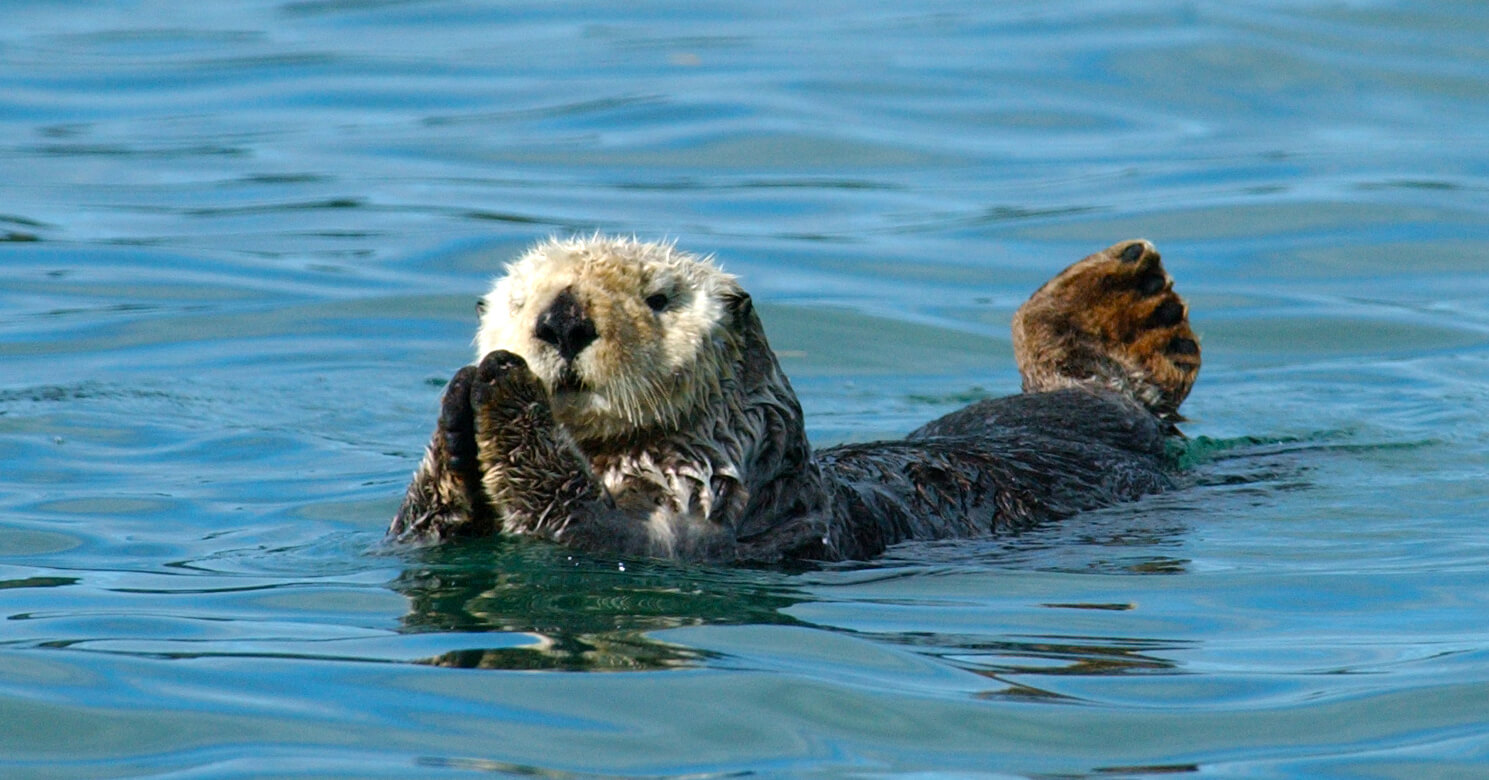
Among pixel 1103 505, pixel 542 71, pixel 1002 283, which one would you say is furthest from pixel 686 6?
pixel 1103 505

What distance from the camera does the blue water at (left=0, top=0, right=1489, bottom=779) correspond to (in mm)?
3848

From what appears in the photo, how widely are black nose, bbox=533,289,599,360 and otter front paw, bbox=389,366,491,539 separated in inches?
7.8

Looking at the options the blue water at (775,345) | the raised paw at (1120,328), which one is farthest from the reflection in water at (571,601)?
the raised paw at (1120,328)

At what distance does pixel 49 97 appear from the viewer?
1373 cm

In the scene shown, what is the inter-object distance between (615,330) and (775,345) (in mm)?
4414

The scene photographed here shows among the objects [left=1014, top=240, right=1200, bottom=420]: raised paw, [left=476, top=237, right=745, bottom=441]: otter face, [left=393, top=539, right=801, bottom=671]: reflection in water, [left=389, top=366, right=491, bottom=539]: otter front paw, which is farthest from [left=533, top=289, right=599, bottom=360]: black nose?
[left=1014, top=240, right=1200, bottom=420]: raised paw

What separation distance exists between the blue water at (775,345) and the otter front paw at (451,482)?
0.08m

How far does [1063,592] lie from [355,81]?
10261 mm

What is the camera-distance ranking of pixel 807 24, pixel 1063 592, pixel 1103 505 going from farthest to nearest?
pixel 807 24
pixel 1103 505
pixel 1063 592

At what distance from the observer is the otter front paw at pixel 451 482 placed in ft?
14.8

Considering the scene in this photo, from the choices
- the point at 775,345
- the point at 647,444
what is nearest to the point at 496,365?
the point at 647,444

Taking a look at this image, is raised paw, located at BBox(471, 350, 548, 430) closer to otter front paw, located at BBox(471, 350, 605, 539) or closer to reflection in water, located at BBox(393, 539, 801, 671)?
otter front paw, located at BBox(471, 350, 605, 539)

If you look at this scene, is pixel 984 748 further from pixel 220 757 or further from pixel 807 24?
pixel 807 24

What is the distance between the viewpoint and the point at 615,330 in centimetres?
442
